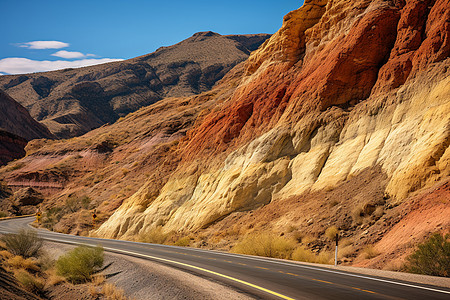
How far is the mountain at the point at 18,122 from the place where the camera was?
10650 centimetres

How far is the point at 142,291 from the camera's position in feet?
35.6

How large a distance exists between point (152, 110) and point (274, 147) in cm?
5823

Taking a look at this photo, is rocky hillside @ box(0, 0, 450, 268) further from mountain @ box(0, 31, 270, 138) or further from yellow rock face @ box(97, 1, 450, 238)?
mountain @ box(0, 31, 270, 138)

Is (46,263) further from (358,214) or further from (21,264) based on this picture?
(358,214)

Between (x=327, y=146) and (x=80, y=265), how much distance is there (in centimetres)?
1658

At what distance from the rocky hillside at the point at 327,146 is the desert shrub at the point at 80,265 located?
9678mm

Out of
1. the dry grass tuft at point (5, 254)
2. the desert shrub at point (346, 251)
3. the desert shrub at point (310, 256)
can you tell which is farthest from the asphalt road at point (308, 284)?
the dry grass tuft at point (5, 254)

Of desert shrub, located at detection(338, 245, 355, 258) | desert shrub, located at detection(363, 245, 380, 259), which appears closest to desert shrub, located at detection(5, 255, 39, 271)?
desert shrub, located at detection(338, 245, 355, 258)

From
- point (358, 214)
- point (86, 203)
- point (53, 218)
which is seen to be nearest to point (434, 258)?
point (358, 214)

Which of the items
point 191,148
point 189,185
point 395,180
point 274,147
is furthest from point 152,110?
A: point 395,180

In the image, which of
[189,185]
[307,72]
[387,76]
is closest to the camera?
[387,76]

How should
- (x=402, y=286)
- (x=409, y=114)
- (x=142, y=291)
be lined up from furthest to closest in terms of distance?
(x=409, y=114)
(x=142, y=291)
(x=402, y=286)

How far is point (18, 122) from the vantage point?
4333 inches

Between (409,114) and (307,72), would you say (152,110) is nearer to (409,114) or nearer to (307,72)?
(307,72)
